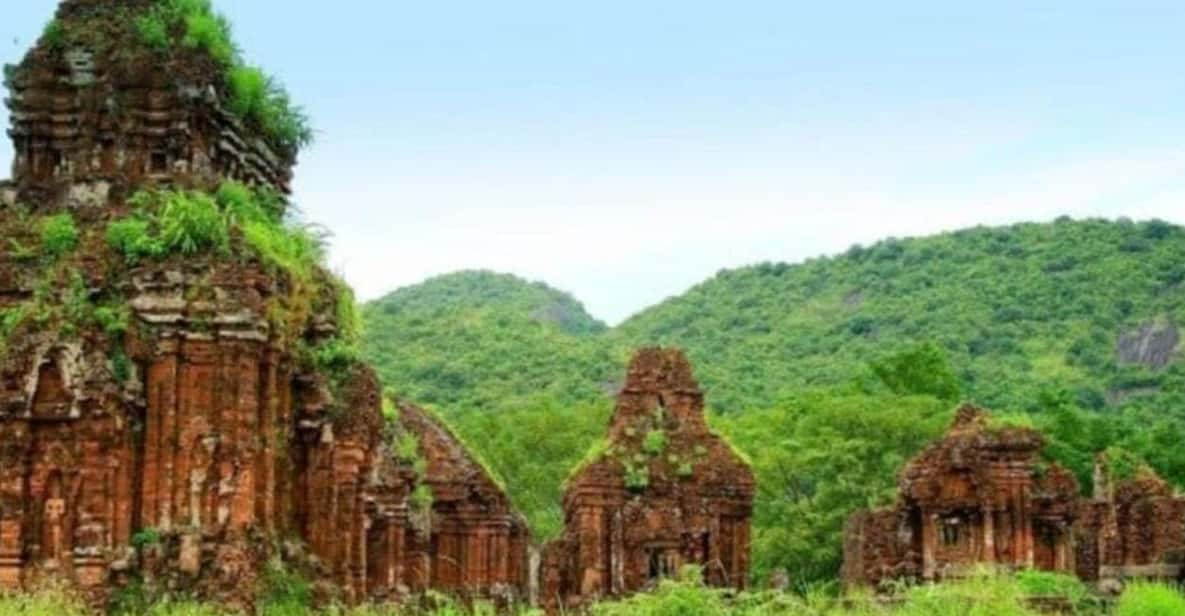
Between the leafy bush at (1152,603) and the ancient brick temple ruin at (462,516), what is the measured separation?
1158cm

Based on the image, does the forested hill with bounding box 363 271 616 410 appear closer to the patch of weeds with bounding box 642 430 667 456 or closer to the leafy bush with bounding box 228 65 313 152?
the patch of weeds with bounding box 642 430 667 456

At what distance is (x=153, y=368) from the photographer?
15531 millimetres

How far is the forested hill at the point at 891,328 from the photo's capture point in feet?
187

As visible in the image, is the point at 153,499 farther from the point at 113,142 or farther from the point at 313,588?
the point at 113,142

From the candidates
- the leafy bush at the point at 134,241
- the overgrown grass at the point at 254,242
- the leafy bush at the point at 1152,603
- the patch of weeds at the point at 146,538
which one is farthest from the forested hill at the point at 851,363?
the patch of weeds at the point at 146,538

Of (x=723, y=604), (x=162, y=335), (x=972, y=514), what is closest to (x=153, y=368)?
(x=162, y=335)

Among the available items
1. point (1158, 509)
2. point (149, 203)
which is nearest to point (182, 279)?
point (149, 203)

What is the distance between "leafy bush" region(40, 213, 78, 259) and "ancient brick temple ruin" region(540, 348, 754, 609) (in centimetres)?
1001

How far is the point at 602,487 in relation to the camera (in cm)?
2509

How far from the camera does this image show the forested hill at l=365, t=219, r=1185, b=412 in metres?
56.9

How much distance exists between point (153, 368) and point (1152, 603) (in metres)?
7.61

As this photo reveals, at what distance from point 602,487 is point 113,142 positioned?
9776mm

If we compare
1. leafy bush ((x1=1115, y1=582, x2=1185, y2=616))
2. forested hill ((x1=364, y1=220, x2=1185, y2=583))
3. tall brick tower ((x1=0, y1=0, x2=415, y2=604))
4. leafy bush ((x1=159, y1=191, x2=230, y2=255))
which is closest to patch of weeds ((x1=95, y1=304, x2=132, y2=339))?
tall brick tower ((x1=0, y1=0, x2=415, y2=604))

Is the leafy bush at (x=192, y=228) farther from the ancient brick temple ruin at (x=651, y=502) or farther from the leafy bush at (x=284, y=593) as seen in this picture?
the ancient brick temple ruin at (x=651, y=502)
